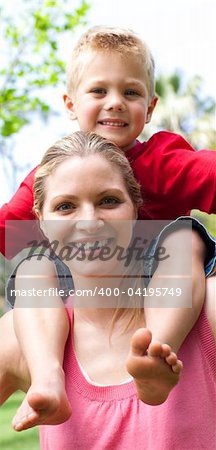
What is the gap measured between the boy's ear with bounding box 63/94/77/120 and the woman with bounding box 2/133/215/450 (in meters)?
0.56

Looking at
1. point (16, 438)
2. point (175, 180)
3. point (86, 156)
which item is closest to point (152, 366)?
point (86, 156)

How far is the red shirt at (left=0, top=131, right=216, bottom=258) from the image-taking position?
7.38ft

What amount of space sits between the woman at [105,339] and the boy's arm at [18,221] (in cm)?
35

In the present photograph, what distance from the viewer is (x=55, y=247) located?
198 cm

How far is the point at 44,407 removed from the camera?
5.65 ft

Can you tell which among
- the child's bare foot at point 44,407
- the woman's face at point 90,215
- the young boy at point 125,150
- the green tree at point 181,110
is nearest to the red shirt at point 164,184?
the young boy at point 125,150

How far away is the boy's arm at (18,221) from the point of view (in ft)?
7.82

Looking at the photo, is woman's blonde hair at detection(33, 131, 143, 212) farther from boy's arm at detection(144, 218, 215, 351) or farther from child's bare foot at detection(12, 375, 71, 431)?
child's bare foot at detection(12, 375, 71, 431)

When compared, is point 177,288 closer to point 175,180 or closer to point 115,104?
point 175,180

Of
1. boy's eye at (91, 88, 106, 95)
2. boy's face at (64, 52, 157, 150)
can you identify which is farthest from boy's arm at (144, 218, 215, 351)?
boy's eye at (91, 88, 106, 95)

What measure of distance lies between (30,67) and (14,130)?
76 centimetres

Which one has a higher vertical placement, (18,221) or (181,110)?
(18,221)

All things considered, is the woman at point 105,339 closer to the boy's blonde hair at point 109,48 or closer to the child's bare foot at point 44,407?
the child's bare foot at point 44,407

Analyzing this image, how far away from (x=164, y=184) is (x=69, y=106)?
1.75ft
